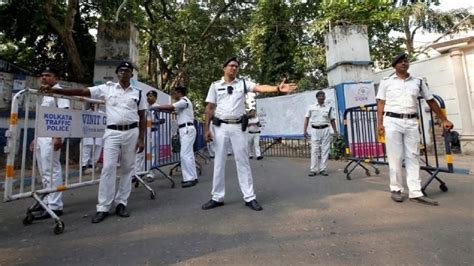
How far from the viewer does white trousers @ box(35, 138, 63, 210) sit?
3944 mm

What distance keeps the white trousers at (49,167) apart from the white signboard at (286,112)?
8340mm

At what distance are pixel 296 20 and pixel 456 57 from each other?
7794 mm

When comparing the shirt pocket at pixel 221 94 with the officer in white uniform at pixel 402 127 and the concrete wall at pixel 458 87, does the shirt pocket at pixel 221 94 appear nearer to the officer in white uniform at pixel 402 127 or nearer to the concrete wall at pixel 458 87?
the officer in white uniform at pixel 402 127

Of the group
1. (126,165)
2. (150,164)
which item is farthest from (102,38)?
(126,165)

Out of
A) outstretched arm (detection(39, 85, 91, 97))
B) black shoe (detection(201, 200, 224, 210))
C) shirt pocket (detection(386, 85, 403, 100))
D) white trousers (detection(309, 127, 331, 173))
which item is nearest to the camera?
outstretched arm (detection(39, 85, 91, 97))

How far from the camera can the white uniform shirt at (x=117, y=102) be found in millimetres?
3914

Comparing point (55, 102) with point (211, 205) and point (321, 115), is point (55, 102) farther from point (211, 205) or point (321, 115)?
point (321, 115)

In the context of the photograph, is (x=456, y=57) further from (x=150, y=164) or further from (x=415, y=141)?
(x=150, y=164)

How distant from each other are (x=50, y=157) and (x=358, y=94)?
8896 millimetres

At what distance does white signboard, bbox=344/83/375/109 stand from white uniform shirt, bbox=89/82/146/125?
25.3ft

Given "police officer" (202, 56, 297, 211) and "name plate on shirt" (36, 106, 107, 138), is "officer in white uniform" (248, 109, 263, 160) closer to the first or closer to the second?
"police officer" (202, 56, 297, 211)

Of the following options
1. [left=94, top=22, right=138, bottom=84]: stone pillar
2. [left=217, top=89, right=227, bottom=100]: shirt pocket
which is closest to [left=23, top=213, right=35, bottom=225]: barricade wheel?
[left=217, top=89, right=227, bottom=100]: shirt pocket

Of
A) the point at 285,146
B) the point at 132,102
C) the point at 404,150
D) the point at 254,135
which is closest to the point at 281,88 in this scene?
the point at 132,102

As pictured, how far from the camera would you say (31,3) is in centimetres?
884
